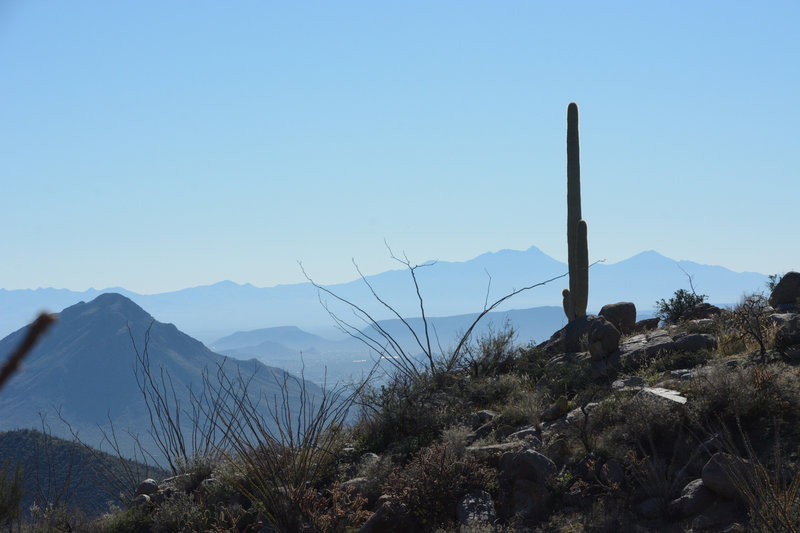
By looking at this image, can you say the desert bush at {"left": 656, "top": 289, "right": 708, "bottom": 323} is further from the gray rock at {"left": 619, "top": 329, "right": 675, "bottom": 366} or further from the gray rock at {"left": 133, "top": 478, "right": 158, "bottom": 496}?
the gray rock at {"left": 133, "top": 478, "right": 158, "bottom": 496}

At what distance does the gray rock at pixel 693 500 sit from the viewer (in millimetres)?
6027

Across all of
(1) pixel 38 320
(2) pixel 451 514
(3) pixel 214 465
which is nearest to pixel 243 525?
(3) pixel 214 465

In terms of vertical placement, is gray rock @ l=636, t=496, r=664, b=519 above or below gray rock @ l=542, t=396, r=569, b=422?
below

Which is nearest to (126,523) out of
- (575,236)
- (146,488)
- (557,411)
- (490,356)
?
(146,488)

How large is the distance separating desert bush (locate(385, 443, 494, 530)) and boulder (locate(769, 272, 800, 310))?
30.3ft

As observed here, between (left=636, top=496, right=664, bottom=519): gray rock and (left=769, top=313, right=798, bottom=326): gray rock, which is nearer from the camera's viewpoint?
(left=636, top=496, right=664, bottom=519): gray rock

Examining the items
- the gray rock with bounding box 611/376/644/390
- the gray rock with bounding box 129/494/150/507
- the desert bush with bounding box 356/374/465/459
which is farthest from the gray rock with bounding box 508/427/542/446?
the gray rock with bounding box 129/494/150/507

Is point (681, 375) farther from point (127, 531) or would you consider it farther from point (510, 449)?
point (127, 531)

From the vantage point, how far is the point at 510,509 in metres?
6.97

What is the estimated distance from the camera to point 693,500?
6055mm

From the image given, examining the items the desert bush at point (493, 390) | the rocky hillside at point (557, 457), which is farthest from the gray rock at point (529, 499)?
the desert bush at point (493, 390)

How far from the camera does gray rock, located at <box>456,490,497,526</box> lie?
666 centimetres

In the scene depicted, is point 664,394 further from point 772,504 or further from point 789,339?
point 789,339

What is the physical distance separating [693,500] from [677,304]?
10862 millimetres
